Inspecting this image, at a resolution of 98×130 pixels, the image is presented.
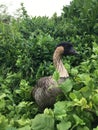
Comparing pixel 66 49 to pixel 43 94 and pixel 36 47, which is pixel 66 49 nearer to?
pixel 36 47

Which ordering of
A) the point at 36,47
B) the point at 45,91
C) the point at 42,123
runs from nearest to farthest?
1. the point at 42,123
2. the point at 45,91
3. the point at 36,47

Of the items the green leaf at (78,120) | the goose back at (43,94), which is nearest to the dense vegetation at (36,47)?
the goose back at (43,94)

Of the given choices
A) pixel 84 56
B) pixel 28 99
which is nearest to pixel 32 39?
pixel 84 56

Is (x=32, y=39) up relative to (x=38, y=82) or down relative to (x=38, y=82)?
up

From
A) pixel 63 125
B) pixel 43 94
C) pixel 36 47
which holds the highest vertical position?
pixel 63 125

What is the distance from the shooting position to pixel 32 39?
21.7 feet

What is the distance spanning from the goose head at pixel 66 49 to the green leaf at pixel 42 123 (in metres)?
3.59

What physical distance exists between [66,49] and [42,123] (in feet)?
12.0

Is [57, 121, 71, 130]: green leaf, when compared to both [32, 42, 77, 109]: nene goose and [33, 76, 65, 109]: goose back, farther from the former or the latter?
[33, 76, 65, 109]: goose back

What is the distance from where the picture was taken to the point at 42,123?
8.46ft

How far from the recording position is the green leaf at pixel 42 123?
2.56m

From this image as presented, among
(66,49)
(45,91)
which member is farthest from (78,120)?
(66,49)

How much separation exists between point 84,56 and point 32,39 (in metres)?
0.82

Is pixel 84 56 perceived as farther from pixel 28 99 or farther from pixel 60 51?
pixel 28 99
